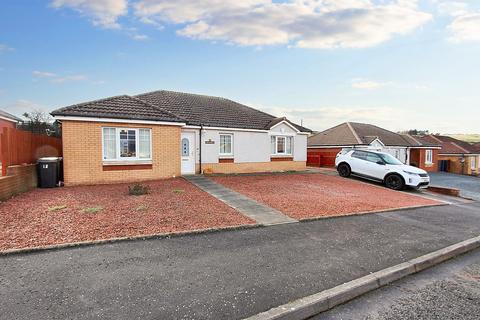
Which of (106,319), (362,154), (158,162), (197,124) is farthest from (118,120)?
(362,154)

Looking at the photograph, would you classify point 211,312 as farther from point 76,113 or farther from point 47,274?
point 76,113

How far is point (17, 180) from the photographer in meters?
9.48

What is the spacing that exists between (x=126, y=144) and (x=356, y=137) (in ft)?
73.2

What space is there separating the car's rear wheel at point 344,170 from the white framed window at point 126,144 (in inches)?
479

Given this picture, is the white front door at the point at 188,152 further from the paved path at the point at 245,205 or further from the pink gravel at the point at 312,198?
the paved path at the point at 245,205

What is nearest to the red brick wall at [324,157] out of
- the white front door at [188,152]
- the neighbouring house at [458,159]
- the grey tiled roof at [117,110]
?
the white front door at [188,152]

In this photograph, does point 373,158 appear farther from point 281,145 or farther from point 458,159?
point 458,159

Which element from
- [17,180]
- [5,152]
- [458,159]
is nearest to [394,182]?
[17,180]

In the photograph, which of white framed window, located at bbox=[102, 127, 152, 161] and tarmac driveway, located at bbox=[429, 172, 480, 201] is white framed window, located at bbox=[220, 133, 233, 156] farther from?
tarmac driveway, located at bbox=[429, 172, 480, 201]

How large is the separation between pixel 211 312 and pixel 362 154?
16.9 meters

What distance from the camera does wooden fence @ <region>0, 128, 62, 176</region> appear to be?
9219 mm

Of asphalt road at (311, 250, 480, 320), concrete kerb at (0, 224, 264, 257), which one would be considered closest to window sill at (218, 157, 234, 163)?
concrete kerb at (0, 224, 264, 257)

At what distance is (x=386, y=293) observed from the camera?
13.6ft

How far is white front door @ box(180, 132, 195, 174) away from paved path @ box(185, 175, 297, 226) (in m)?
2.36
